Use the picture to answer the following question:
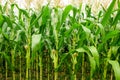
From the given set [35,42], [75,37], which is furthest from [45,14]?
[75,37]

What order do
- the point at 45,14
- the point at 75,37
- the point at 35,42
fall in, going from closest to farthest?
the point at 35,42, the point at 45,14, the point at 75,37

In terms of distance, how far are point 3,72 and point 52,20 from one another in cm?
144

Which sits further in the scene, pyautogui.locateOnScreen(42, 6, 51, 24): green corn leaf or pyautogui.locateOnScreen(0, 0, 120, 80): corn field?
pyautogui.locateOnScreen(42, 6, 51, 24): green corn leaf

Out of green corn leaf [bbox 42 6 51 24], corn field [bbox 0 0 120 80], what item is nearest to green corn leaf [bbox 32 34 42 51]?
corn field [bbox 0 0 120 80]

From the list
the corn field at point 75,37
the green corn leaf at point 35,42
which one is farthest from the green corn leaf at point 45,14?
the green corn leaf at point 35,42

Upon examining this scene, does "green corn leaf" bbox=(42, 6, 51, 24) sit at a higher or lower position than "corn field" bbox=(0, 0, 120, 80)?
higher

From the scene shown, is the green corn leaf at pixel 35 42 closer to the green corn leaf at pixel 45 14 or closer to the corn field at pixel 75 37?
the corn field at pixel 75 37

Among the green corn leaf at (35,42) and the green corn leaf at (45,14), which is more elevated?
the green corn leaf at (45,14)

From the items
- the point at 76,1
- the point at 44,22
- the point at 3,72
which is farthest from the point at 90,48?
the point at 3,72

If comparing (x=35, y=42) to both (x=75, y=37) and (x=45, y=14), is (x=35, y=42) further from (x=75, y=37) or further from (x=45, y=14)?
(x=75, y=37)

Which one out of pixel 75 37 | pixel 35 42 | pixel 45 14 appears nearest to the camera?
pixel 35 42

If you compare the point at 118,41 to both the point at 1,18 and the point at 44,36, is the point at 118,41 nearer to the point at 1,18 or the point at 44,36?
the point at 44,36

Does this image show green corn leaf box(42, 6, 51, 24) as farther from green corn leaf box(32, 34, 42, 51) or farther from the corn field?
green corn leaf box(32, 34, 42, 51)

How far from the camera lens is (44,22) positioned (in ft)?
7.35
